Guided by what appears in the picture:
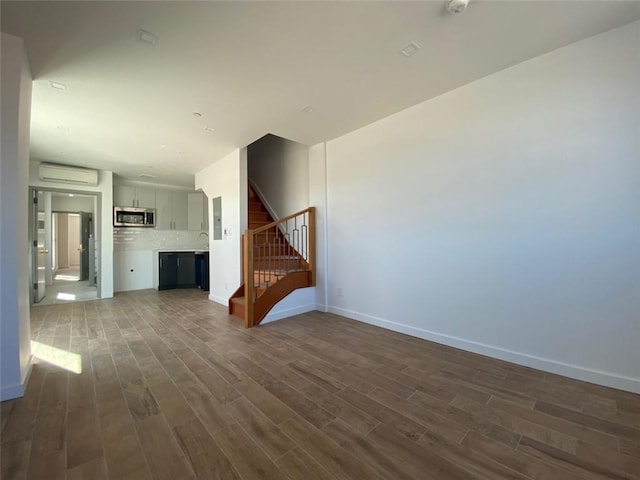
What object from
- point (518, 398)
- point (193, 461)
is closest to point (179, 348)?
point (193, 461)

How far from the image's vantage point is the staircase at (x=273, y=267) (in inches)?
145

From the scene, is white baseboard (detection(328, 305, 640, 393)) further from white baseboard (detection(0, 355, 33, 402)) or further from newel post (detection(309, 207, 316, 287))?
white baseboard (detection(0, 355, 33, 402))

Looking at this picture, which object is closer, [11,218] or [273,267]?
[11,218]

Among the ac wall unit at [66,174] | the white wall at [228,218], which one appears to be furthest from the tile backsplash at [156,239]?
the white wall at [228,218]

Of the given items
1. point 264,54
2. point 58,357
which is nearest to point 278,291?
point 58,357

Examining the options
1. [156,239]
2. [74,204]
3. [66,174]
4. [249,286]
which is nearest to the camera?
[249,286]

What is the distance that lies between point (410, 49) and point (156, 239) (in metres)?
7.33

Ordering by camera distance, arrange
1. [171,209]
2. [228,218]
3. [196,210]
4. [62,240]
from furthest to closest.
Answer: [62,240] → [196,210] → [171,209] → [228,218]

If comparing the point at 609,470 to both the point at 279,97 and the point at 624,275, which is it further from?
the point at 279,97

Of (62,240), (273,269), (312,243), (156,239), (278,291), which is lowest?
(278,291)

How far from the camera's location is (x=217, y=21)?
6.17 ft

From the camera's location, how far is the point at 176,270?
6770 millimetres

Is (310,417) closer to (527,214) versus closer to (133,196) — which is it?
(527,214)

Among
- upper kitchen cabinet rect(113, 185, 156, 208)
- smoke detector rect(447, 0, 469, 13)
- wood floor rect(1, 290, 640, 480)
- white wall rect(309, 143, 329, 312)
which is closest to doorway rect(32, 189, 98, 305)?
upper kitchen cabinet rect(113, 185, 156, 208)
